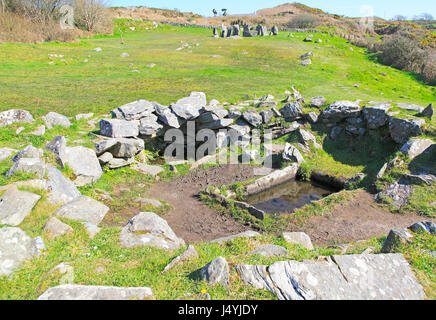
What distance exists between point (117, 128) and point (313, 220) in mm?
9333

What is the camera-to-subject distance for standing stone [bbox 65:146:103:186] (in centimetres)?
1123

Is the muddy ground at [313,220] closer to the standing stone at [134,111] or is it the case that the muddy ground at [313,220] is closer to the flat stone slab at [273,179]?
the flat stone slab at [273,179]

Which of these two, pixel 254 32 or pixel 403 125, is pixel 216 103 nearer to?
pixel 403 125

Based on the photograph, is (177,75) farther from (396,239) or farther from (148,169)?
(396,239)

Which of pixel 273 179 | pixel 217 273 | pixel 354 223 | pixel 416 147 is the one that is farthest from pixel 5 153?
pixel 416 147

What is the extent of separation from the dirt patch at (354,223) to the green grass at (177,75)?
1021cm

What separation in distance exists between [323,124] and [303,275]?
13534mm

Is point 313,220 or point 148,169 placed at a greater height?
point 148,169

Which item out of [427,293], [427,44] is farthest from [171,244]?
[427,44]

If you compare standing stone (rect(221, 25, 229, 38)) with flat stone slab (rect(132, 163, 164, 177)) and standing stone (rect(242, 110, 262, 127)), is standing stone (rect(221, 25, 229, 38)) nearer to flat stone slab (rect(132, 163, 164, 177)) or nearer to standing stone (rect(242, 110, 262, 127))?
standing stone (rect(242, 110, 262, 127))

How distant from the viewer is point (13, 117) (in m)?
13.3

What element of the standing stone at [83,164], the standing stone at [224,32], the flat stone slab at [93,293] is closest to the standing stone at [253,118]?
the standing stone at [83,164]

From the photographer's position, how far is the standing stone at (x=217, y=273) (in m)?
4.84

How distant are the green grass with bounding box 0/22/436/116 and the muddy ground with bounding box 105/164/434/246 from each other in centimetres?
849
